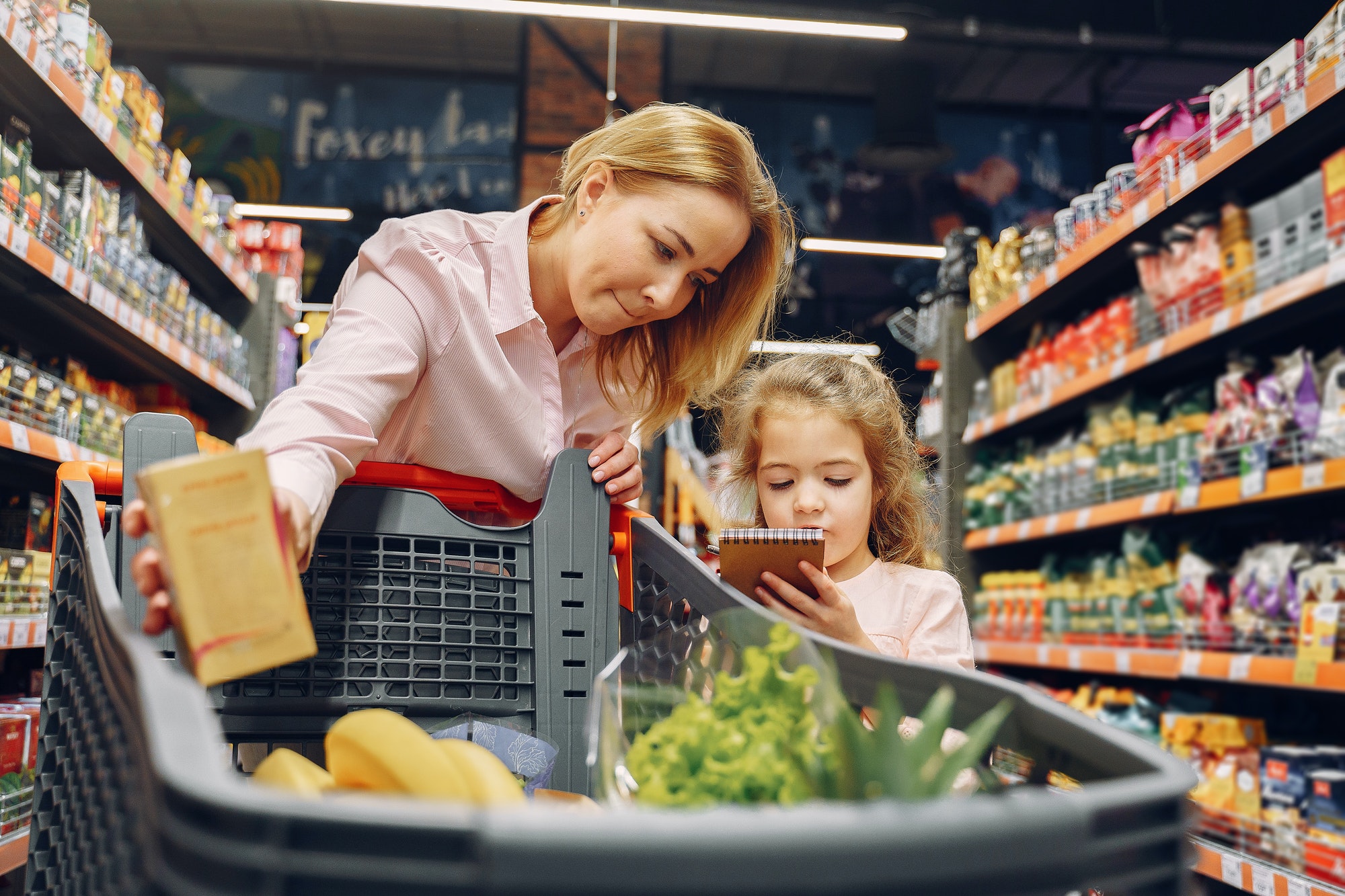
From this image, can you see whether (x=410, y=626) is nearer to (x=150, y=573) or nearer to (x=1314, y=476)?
(x=150, y=573)

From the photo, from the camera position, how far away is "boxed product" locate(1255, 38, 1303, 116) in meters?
2.31

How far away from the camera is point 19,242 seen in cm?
227

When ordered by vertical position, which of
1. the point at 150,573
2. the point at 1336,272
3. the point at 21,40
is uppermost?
the point at 21,40

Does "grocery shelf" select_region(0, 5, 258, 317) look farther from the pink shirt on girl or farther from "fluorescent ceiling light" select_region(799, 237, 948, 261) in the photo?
"fluorescent ceiling light" select_region(799, 237, 948, 261)

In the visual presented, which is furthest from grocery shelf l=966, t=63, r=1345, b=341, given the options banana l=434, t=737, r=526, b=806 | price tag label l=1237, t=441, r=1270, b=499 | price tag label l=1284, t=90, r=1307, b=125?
banana l=434, t=737, r=526, b=806

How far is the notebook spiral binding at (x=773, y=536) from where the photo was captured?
1.13 meters

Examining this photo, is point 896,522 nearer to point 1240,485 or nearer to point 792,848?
point 1240,485

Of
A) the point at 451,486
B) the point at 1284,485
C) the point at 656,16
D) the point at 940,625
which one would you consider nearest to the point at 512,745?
the point at 451,486

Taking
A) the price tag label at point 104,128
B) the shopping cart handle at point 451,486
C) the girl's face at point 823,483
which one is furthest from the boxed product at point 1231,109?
the price tag label at point 104,128

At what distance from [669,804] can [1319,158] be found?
2719 millimetres

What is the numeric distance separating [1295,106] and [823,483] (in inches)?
56.3

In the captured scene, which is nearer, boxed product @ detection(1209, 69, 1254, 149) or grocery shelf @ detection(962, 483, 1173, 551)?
boxed product @ detection(1209, 69, 1254, 149)

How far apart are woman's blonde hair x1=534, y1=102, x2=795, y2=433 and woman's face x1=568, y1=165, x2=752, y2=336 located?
36 millimetres

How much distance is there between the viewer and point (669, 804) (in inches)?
22.5
